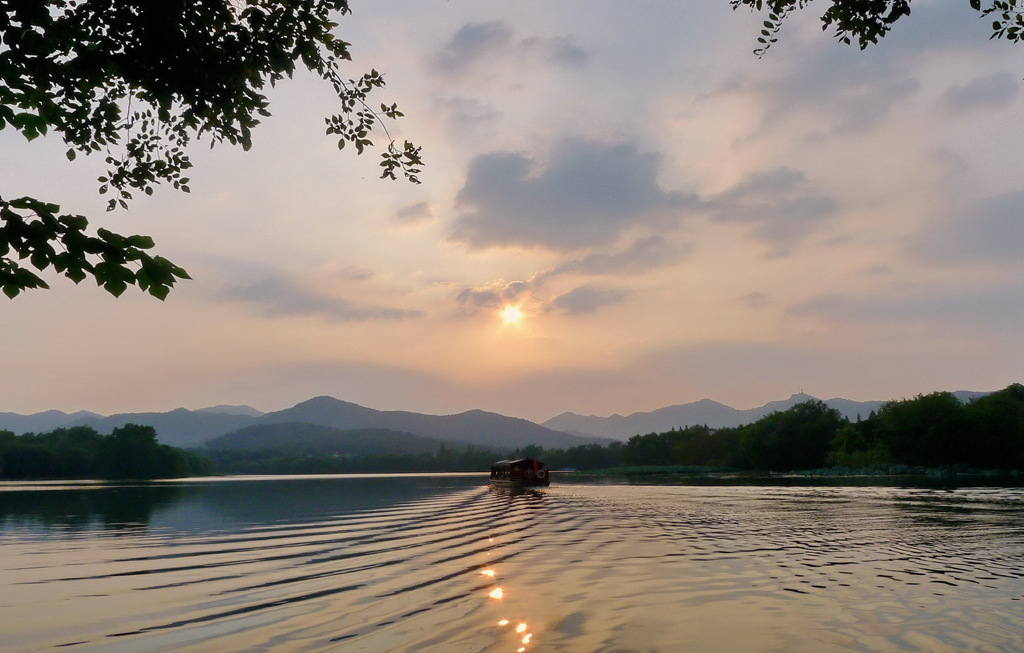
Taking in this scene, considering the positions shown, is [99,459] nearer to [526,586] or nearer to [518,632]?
[526,586]

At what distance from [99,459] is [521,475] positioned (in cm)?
12035

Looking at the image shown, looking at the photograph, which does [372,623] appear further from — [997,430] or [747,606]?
[997,430]

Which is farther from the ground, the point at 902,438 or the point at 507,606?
the point at 902,438

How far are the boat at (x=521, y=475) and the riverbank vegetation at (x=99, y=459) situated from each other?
10354 cm

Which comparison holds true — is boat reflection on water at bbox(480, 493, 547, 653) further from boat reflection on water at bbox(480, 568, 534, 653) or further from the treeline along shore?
the treeline along shore

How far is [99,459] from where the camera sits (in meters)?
154

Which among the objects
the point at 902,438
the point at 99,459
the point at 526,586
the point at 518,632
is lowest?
the point at 526,586

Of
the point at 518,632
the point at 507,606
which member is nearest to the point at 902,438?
the point at 507,606

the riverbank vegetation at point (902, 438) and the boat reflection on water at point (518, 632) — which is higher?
the riverbank vegetation at point (902, 438)

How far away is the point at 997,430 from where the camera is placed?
113000 millimetres

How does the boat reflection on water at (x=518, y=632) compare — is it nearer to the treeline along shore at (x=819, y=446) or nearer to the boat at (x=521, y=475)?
→ the boat at (x=521, y=475)

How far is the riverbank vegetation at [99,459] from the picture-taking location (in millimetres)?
147875

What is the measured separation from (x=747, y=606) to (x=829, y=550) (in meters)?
11.9

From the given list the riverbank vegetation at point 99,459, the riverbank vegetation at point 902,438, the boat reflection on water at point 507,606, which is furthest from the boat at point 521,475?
the riverbank vegetation at point 99,459
